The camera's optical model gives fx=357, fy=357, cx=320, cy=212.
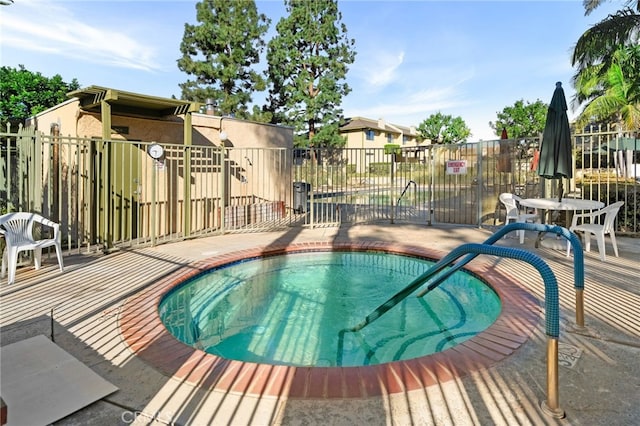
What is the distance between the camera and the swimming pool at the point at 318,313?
345 cm

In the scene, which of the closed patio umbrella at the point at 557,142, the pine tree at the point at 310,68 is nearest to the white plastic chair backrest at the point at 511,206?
the closed patio umbrella at the point at 557,142

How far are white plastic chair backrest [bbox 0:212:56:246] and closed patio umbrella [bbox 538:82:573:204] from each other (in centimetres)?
774

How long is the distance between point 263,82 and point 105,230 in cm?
1945

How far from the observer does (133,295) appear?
4.14 metres

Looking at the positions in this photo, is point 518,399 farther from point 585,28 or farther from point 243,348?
point 585,28

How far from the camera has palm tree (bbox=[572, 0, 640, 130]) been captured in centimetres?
951

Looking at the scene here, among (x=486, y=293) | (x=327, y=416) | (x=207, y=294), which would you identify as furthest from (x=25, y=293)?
(x=486, y=293)

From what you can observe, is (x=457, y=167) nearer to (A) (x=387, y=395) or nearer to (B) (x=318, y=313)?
(B) (x=318, y=313)

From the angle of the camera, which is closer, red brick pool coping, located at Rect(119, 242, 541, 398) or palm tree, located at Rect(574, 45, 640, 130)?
red brick pool coping, located at Rect(119, 242, 541, 398)

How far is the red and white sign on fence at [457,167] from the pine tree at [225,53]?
1740 centimetres

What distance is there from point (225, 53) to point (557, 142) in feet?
71.2

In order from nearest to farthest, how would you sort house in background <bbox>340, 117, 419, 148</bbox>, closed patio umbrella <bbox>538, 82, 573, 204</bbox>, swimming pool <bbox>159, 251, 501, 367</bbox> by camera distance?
swimming pool <bbox>159, 251, 501, 367</bbox> < closed patio umbrella <bbox>538, 82, 573, 204</bbox> < house in background <bbox>340, 117, 419, 148</bbox>

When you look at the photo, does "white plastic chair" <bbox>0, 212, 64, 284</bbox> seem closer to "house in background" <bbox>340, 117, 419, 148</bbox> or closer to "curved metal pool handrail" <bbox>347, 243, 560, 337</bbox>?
"curved metal pool handrail" <bbox>347, 243, 560, 337</bbox>

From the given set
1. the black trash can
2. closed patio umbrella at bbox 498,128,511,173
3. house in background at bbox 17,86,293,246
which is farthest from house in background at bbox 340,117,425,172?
closed patio umbrella at bbox 498,128,511,173
